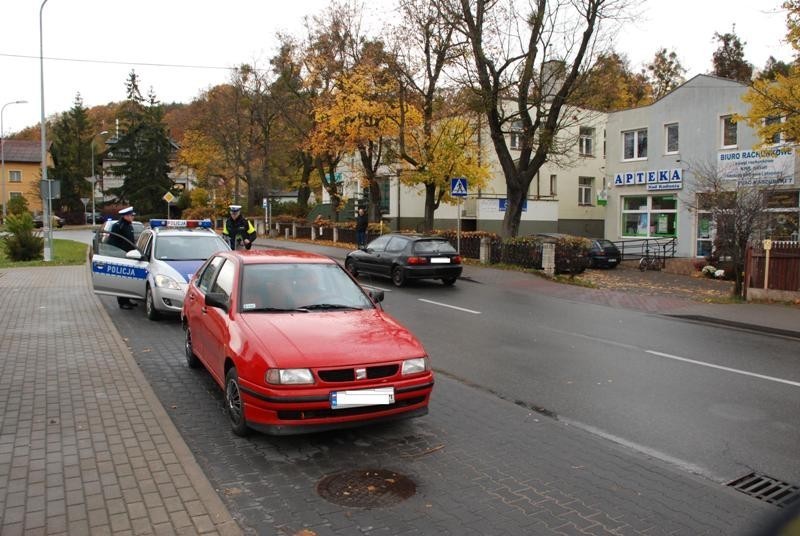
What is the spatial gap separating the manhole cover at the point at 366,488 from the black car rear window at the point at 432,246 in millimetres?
12368

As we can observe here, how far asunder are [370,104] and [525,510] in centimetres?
2543

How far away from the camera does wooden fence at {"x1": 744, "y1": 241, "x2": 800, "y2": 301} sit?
1441 cm

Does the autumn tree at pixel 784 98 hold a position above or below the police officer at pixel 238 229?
above

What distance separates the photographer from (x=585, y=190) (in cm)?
4453

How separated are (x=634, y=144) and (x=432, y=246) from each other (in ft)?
67.1

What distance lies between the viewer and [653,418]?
614cm

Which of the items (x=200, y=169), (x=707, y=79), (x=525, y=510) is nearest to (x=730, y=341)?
(x=525, y=510)

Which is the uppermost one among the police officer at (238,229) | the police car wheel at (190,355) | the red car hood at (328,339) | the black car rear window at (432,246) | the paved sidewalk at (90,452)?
→ the police officer at (238,229)

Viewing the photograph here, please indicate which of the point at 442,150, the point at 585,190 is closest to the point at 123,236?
the point at 442,150

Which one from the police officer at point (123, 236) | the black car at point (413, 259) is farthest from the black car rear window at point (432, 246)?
the police officer at point (123, 236)

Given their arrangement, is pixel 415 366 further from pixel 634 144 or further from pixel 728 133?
pixel 634 144

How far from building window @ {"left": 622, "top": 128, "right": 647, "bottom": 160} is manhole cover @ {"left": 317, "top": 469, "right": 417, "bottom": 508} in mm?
31388

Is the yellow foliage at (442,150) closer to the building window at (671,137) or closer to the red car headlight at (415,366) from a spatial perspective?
the building window at (671,137)

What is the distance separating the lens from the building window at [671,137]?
3098 cm
